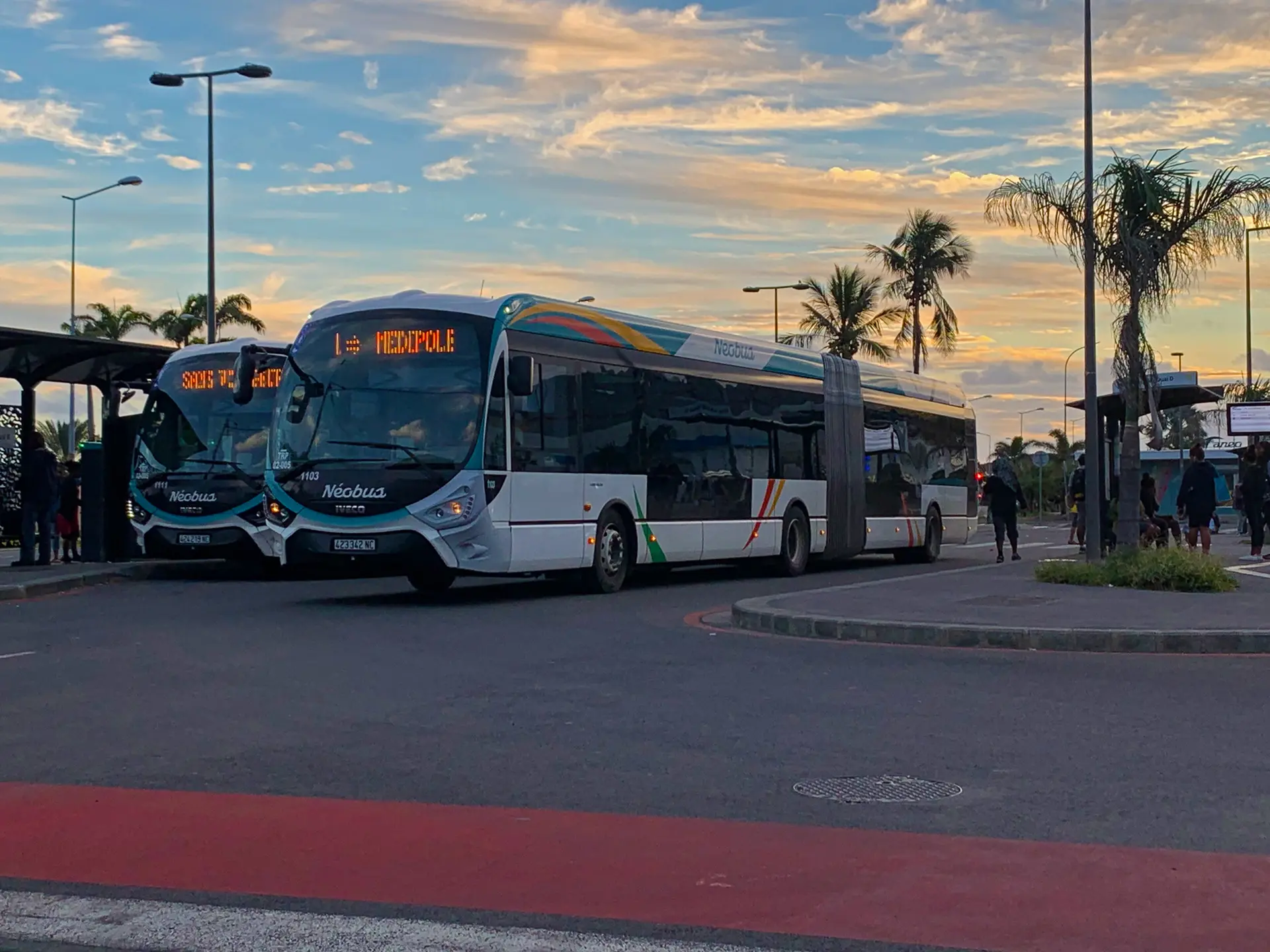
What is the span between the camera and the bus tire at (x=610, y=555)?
18.7 m

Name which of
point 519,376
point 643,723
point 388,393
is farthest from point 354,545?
point 643,723

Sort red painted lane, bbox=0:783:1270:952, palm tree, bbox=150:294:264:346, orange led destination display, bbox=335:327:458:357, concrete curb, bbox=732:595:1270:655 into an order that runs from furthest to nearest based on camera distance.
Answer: palm tree, bbox=150:294:264:346
orange led destination display, bbox=335:327:458:357
concrete curb, bbox=732:595:1270:655
red painted lane, bbox=0:783:1270:952

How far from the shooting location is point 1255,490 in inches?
936

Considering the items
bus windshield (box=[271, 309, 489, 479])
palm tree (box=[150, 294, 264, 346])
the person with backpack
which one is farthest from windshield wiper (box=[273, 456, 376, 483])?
palm tree (box=[150, 294, 264, 346])

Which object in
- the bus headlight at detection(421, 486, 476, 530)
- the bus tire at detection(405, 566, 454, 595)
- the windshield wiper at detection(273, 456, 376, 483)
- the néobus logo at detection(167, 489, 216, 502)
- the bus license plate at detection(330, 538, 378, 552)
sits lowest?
the bus tire at detection(405, 566, 454, 595)

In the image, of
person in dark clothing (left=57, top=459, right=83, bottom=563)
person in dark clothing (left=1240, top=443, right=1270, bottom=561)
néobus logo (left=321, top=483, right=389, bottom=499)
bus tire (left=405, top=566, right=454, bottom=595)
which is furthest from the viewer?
person in dark clothing (left=57, top=459, right=83, bottom=563)

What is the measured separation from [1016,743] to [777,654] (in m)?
4.22

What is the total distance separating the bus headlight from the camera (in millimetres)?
16422

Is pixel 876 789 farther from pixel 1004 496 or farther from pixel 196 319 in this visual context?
pixel 196 319

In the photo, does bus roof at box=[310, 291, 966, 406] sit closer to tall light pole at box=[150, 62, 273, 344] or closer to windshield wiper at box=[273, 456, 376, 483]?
windshield wiper at box=[273, 456, 376, 483]

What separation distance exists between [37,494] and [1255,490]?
17872mm

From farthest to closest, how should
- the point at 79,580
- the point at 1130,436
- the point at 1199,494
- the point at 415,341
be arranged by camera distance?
the point at 1199,494
the point at 1130,436
the point at 79,580
the point at 415,341

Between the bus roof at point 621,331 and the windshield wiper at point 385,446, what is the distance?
1.48 m

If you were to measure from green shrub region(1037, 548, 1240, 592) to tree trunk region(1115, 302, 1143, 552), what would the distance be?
197cm
